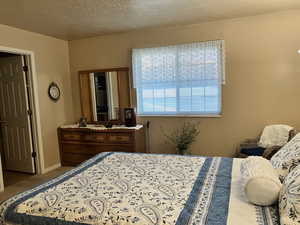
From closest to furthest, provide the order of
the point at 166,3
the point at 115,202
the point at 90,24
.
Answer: the point at 115,202
the point at 166,3
the point at 90,24

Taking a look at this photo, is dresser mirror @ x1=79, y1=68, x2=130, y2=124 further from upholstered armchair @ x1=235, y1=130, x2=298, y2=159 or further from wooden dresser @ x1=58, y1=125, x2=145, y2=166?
upholstered armchair @ x1=235, y1=130, x2=298, y2=159

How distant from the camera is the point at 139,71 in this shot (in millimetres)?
3961

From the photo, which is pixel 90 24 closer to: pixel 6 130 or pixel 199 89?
pixel 199 89

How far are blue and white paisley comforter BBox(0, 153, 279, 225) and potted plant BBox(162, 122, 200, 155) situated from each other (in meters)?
1.52

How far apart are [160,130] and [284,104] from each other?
196 cm

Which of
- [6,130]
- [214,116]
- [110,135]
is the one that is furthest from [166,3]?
[6,130]

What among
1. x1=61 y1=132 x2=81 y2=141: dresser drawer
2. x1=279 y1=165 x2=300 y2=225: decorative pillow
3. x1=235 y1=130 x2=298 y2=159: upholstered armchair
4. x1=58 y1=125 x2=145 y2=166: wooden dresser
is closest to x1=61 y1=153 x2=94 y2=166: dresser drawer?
x1=58 y1=125 x2=145 y2=166: wooden dresser

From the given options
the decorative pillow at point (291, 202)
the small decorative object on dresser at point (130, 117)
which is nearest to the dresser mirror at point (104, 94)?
the small decorative object on dresser at point (130, 117)

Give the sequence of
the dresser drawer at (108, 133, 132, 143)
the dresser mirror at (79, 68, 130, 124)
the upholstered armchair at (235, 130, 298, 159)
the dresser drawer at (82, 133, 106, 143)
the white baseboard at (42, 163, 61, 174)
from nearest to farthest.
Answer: the upholstered armchair at (235, 130, 298, 159) < the dresser drawer at (108, 133, 132, 143) < the dresser drawer at (82, 133, 106, 143) < the white baseboard at (42, 163, 61, 174) < the dresser mirror at (79, 68, 130, 124)

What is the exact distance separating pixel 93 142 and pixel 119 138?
1.70ft

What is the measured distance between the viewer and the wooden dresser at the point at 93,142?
12.1 ft

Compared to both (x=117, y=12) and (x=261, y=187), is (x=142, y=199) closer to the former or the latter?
(x=261, y=187)

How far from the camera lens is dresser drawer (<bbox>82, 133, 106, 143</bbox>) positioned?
385 cm

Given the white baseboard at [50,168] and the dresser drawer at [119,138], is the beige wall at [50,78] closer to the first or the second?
the white baseboard at [50,168]
